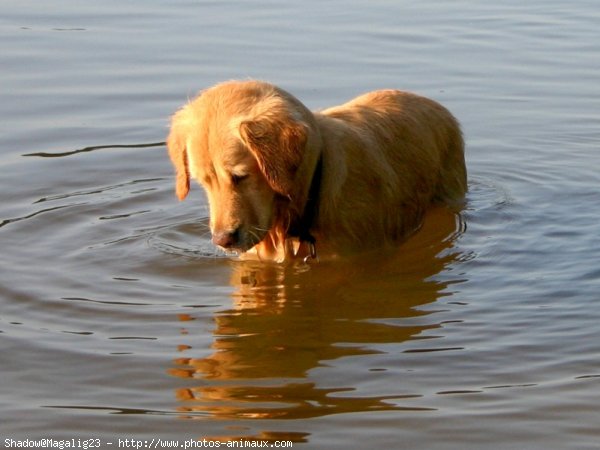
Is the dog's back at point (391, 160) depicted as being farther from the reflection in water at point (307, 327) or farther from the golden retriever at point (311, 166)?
the reflection in water at point (307, 327)

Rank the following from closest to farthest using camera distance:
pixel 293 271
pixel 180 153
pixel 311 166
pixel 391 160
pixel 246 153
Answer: pixel 246 153, pixel 311 166, pixel 180 153, pixel 293 271, pixel 391 160

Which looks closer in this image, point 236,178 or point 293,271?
point 236,178

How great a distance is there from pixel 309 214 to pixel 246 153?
2.94ft

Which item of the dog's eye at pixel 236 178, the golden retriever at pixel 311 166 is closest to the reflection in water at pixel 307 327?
the golden retriever at pixel 311 166

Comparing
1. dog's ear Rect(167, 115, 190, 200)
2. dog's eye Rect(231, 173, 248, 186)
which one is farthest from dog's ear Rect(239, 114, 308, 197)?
dog's ear Rect(167, 115, 190, 200)

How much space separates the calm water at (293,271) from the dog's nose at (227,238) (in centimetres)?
46

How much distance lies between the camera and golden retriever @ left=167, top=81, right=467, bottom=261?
7957mm

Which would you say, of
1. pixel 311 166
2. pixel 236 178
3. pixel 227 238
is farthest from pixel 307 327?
pixel 311 166

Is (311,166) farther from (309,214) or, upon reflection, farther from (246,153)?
(246,153)

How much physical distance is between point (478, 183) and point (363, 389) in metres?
4.91

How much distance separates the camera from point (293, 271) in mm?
8945

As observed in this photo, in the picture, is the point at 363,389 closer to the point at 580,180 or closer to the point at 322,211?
the point at 322,211

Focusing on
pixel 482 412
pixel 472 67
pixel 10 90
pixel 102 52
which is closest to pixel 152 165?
pixel 10 90

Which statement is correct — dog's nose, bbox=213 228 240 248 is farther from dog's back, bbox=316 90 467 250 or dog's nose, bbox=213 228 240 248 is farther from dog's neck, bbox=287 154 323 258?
dog's back, bbox=316 90 467 250
